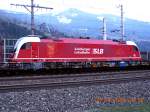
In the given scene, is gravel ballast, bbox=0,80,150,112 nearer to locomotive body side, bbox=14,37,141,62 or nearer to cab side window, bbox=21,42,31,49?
locomotive body side, bbox=14,37,141,62

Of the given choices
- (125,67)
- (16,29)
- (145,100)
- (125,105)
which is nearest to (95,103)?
(125,105)

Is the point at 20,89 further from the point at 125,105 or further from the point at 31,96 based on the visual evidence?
the point at 125,105

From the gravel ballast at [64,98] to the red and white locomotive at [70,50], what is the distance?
15.7m

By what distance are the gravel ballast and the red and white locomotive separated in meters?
15.7

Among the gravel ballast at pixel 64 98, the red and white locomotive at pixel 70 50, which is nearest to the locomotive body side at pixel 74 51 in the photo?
the red and white locomotive at pixel 70 50

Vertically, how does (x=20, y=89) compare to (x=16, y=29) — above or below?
below

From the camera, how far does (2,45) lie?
32.8 m

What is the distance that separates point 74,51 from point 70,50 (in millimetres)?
453

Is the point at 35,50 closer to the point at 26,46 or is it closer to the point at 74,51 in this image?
the point at 26,46

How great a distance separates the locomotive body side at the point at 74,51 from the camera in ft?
106

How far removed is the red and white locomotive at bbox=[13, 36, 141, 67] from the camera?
32375 mm

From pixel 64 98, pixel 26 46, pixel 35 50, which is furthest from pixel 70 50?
pixel 64 98

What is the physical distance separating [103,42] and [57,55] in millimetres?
6142

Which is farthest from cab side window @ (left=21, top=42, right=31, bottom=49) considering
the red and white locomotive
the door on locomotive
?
the door on locomotive
